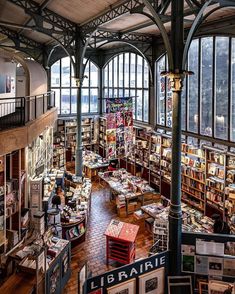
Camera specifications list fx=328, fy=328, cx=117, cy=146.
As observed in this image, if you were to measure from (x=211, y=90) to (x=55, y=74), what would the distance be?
420 inches

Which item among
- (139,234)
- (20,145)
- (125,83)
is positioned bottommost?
(139,234)

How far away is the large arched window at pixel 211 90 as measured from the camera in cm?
1078

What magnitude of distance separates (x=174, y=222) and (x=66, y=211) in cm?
446

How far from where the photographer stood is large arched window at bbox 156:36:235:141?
1078 centimetres

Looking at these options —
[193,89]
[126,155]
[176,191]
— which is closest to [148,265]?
[176,191]

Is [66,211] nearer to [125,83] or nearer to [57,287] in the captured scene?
[57,287]

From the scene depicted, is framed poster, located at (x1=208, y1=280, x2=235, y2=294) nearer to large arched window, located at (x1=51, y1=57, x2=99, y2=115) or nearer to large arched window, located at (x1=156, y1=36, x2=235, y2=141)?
large arched window, located at (x1=156, y1=36, x2=235, y2=141)

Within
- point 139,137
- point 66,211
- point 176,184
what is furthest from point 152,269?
point 139,137

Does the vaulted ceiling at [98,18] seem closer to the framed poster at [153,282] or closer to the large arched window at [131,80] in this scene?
the large arched window at [131,80]

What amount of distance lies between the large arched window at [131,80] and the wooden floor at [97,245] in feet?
18.1

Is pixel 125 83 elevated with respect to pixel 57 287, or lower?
elevated

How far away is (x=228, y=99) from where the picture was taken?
10883mm

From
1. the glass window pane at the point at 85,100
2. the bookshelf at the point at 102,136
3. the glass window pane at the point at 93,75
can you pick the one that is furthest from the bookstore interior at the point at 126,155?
the glass window pane at the point at 85,100

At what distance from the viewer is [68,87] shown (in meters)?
19.7
